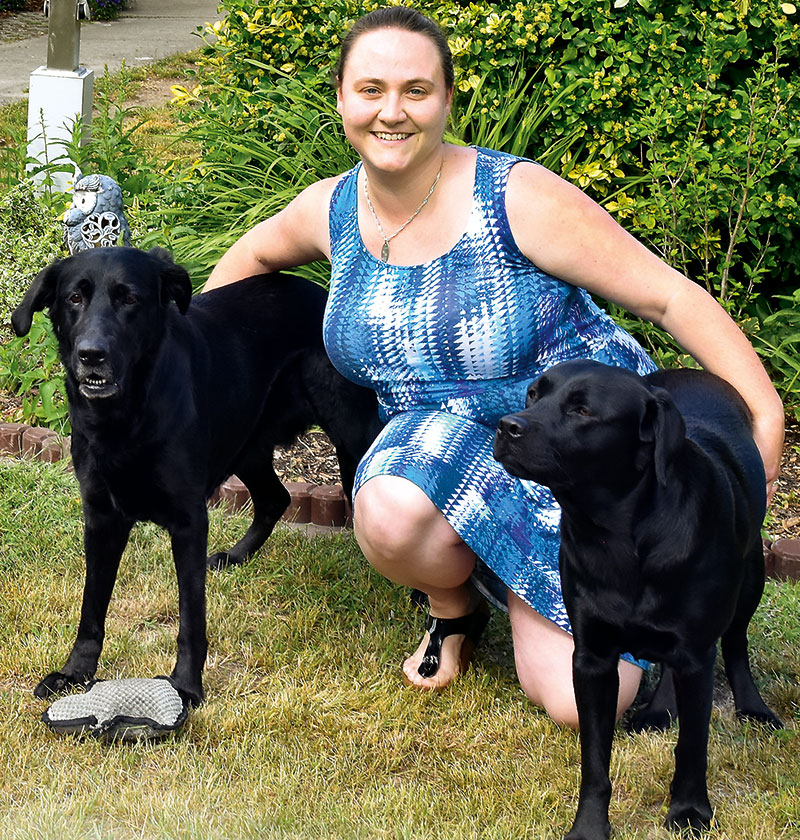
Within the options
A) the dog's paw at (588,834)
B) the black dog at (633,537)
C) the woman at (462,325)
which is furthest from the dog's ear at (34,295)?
the dog's paw at (588,834)

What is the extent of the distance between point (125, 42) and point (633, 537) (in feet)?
44.0

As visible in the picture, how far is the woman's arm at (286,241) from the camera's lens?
363cm

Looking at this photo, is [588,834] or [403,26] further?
[403,26]

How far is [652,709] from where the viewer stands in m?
3.24

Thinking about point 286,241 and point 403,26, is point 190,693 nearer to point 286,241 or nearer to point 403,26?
point 286,241

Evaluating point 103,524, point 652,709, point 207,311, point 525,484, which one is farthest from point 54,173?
point 652,709

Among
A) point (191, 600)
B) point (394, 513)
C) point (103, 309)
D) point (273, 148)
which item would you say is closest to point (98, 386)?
point (103, 309)

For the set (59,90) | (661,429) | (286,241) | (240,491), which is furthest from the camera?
(59,90)

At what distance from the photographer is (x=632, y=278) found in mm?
3137

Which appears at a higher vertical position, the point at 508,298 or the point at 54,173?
the point at 508,298

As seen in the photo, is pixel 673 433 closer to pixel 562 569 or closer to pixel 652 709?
pixel 562 569

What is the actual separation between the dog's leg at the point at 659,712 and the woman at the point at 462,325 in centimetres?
8

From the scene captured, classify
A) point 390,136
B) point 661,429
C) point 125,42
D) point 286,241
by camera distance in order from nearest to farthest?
point 661,429 < point 390,136 < point 286,241 < point 125,42

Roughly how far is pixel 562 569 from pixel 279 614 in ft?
4.54
